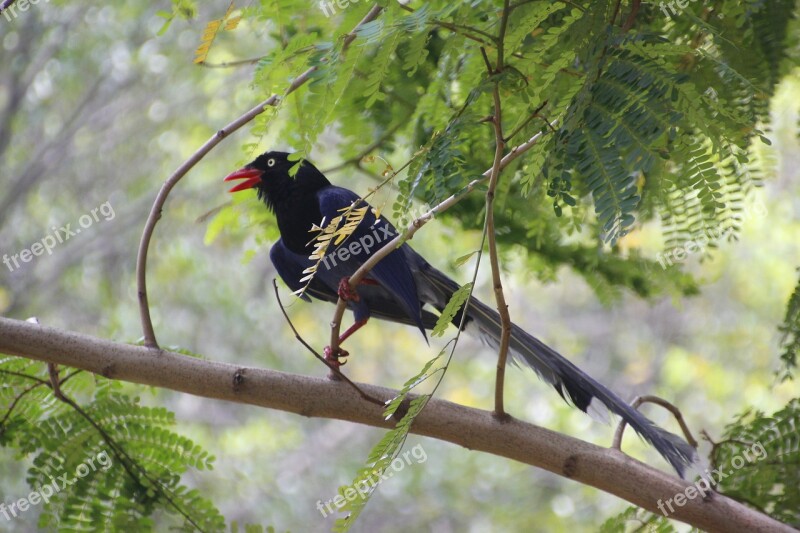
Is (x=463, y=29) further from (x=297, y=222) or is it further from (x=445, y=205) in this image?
(x=297, y=222)

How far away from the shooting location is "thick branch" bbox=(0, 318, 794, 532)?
9.70 ft

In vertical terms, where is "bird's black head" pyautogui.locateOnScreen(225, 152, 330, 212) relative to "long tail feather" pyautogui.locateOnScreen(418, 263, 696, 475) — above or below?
above

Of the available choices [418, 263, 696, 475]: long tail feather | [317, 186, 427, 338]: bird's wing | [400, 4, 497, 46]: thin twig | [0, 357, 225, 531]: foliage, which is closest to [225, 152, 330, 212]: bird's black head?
[317, 186, 427, 338]: bird's wing

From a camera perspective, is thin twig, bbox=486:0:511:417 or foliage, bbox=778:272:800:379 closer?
thin twig, bbox=486:0:511:417

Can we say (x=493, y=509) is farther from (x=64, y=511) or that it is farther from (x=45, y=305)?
(x=64, y=511)

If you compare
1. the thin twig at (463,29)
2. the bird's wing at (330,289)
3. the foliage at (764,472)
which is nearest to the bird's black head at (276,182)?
the bird's wing at (330,289)

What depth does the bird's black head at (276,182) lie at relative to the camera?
470 centimetres

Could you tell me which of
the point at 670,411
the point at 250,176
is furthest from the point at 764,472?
the point at 250,176

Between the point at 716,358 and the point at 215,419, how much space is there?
7469mm

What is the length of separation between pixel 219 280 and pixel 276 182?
7.06 metres

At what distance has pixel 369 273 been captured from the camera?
4.24 m

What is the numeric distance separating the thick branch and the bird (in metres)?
0.35

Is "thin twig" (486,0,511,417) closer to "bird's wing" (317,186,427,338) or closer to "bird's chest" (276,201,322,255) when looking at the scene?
"bird's wing" (317,186,427,338)

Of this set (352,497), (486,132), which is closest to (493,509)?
(486,132)
